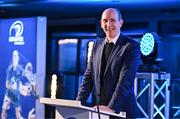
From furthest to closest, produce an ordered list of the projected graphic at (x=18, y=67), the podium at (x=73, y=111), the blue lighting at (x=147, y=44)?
1. the blue lighting at (x=147, y=44)
2. the projected graphic at (x=18, y=67)
3. the podium at (x=73, y=111)

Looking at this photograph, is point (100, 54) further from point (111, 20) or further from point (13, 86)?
point (13, 86)

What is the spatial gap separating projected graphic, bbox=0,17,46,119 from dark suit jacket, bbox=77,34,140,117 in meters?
1.93

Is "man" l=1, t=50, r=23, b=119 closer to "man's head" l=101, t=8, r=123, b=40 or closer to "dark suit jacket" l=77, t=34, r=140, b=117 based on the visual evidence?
"dark suit jacket" l=77, t=34, r=140, b=117

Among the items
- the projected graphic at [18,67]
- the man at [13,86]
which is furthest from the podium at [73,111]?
the man at [13,86]

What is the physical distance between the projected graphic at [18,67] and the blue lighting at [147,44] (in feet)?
3.80

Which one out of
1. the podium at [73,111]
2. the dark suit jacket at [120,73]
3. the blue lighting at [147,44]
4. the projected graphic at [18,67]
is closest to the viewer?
the podium at [73,111]

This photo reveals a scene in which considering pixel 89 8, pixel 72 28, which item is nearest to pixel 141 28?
pixel 89 8

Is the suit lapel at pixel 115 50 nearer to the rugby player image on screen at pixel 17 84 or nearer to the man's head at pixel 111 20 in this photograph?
the man's head at pixel 111 20

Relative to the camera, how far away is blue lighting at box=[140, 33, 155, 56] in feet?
15.7

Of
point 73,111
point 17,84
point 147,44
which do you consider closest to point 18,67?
point 17,84

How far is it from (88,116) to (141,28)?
277 inches

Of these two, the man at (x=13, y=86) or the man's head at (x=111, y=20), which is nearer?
the man's head at (x=111, y=20)

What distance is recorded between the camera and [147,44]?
4824 millimetres

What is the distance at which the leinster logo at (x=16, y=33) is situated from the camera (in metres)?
4.81
